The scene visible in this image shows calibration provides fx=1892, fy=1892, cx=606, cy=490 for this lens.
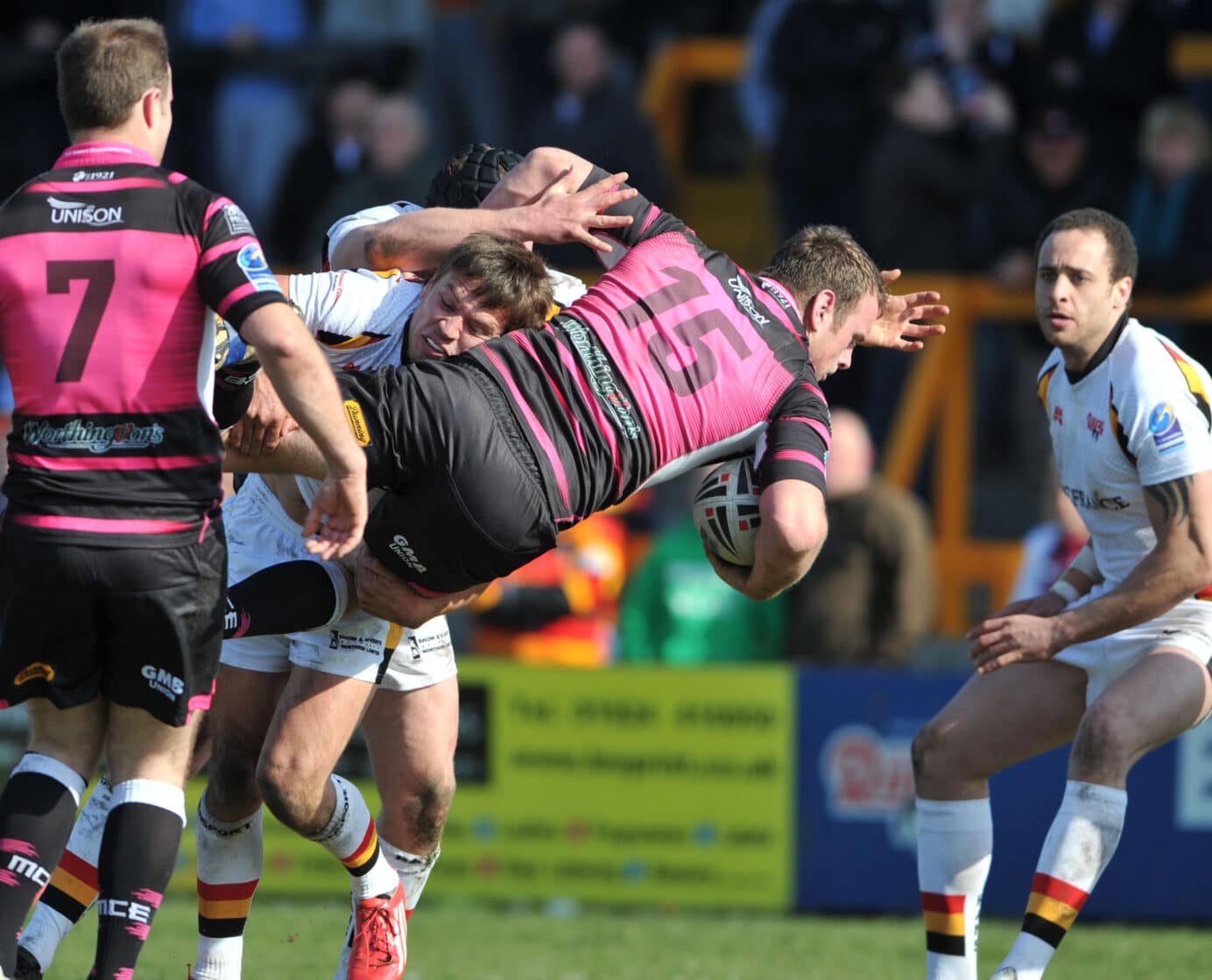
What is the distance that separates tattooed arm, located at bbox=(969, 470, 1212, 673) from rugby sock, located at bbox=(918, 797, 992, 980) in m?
0.56

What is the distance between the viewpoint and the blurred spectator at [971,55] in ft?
37.8

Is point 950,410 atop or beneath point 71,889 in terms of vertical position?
beneath

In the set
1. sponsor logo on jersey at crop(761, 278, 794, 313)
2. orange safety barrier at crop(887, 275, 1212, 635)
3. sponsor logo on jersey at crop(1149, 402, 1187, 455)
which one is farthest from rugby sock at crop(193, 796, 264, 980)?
orange safety barrier at crop(887, 275, 1212, 635)

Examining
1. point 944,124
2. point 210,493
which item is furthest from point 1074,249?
point 944,124

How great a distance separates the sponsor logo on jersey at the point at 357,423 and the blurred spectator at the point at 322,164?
7.26 m

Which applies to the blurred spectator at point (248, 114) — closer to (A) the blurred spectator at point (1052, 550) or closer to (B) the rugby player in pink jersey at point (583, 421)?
(A) the blurred spectator at point (1052, 550)

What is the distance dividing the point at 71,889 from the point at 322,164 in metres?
7.41

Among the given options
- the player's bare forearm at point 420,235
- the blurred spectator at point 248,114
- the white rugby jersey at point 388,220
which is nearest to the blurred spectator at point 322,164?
the blurred spectator at point 248,114

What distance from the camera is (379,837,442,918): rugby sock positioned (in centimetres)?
657

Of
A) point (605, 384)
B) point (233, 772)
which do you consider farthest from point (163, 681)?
point (605, 384)

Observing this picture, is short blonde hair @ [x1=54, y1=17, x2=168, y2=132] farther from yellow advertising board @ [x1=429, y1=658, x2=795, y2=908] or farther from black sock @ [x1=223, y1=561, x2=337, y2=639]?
yellow advertising board @ [x1=429, y1=658, x2=795, y2=908]

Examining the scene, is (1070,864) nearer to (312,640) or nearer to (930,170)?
(312,640)

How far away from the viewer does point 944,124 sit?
11367 mm

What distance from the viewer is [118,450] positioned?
498 centimetres
